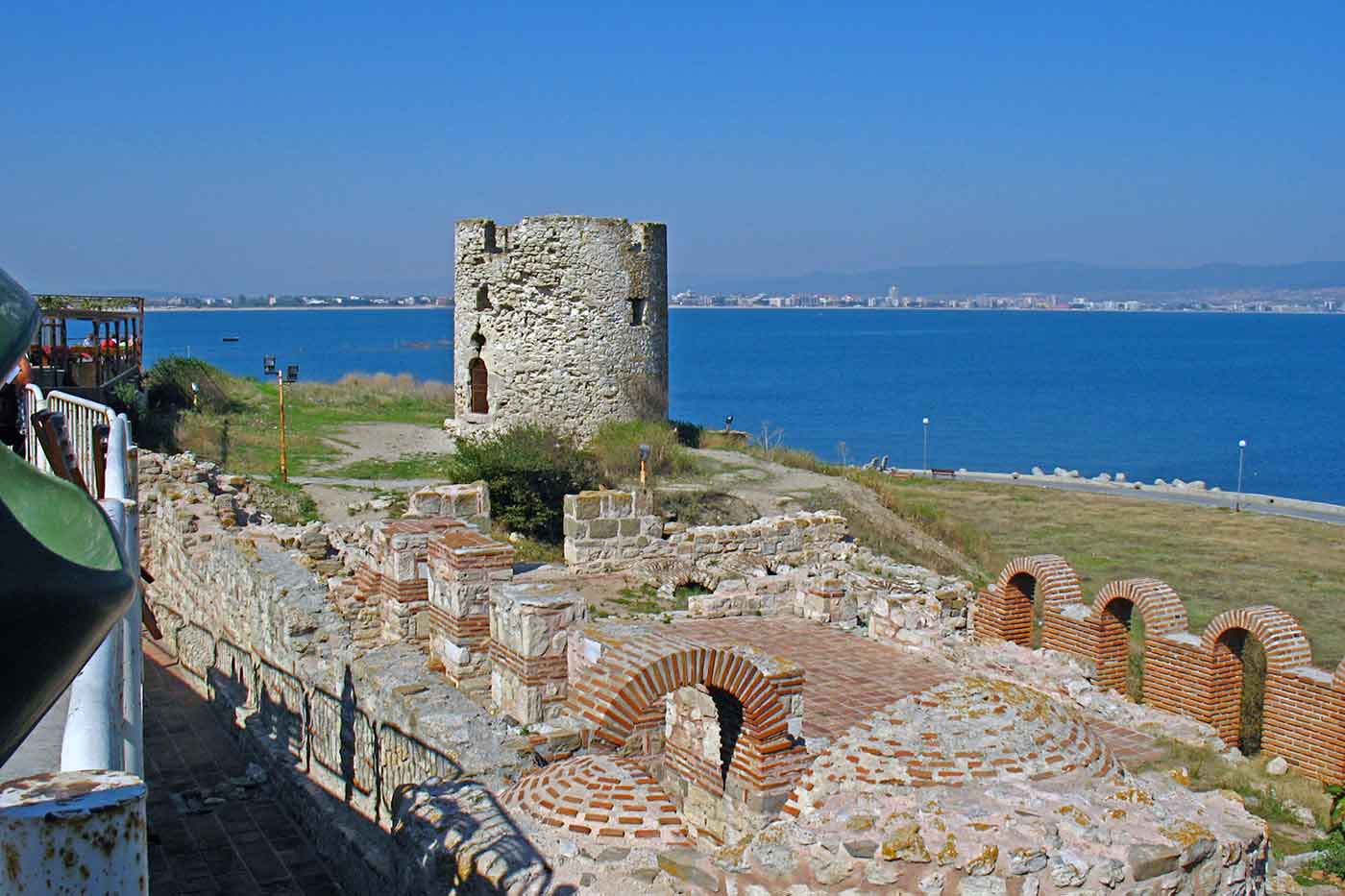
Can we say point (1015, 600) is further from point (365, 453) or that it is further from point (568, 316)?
point (365, 453)

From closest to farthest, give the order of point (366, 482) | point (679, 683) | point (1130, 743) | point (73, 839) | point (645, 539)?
point (73, 839), point (679, 683), point (1130, 743), point (645, 539), point (366, 482)

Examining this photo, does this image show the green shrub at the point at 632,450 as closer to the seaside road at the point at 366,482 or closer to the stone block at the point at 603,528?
the seaside road at the point at 366,482

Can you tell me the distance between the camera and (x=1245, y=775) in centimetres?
919

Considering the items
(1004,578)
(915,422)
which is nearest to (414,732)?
(1004,578)

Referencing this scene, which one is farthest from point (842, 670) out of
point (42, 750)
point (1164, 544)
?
point (1164, 544)

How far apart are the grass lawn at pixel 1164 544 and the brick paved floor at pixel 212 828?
1315 cm

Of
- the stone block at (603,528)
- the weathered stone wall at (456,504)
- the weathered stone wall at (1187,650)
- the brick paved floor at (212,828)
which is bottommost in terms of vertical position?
the brick paved floor at (212,828)

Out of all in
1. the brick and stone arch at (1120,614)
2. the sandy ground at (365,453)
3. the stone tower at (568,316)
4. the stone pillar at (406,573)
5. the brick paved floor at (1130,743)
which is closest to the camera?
the brick paved floor at (1130,743)

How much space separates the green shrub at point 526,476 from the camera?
63.3 ft

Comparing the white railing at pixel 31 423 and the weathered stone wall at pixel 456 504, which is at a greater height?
the white railing at pixel 31 423

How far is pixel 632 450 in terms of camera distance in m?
23.8

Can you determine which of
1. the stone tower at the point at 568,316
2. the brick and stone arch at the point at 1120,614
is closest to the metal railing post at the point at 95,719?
the brick and stone arch at the point at 1120,614

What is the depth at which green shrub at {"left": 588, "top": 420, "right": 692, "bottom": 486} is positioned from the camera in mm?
23531

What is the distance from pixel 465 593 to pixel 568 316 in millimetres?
16335
